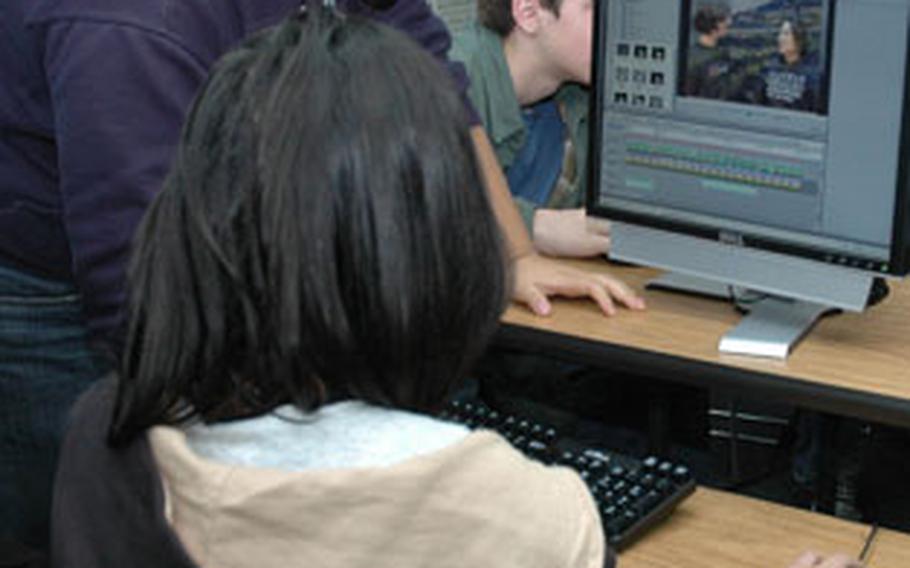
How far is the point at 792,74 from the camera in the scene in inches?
56.2

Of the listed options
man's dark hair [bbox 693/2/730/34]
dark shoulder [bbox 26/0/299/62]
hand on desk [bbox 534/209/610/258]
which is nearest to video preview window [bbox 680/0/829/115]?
man's dark hair [bbox 693/2/730/34]

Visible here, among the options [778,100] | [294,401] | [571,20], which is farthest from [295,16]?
[571,20]

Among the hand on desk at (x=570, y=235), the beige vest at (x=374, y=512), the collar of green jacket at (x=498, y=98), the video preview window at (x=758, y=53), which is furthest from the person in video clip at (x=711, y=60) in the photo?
the beige vest at (x=374, y=512)

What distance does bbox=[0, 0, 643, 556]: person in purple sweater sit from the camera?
1154 millimetres

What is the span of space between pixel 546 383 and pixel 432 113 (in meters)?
1.26

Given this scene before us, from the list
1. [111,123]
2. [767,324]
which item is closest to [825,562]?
[767,324]

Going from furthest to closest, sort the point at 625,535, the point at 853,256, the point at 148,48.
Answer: the point at 853,256
the point at 625,535
the point at 148,48

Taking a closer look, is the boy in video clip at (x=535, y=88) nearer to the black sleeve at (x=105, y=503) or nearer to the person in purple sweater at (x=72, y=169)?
the person in purple sweater at (x=72, y=169)

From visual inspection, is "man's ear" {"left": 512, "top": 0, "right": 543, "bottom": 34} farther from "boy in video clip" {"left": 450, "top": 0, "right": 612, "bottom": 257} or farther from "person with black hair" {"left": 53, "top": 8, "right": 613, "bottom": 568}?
"person with black hair" {"left": 53, "top": 8, "right": 613, "bottom": 568}

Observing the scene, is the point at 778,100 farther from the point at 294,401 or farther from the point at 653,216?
the point at 294,401

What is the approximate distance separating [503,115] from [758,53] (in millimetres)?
753

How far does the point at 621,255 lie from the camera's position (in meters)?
1.66

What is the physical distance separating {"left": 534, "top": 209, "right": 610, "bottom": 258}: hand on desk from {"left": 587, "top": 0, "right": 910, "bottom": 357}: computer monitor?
198 millimetres

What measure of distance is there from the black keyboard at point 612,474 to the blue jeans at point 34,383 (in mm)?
390
